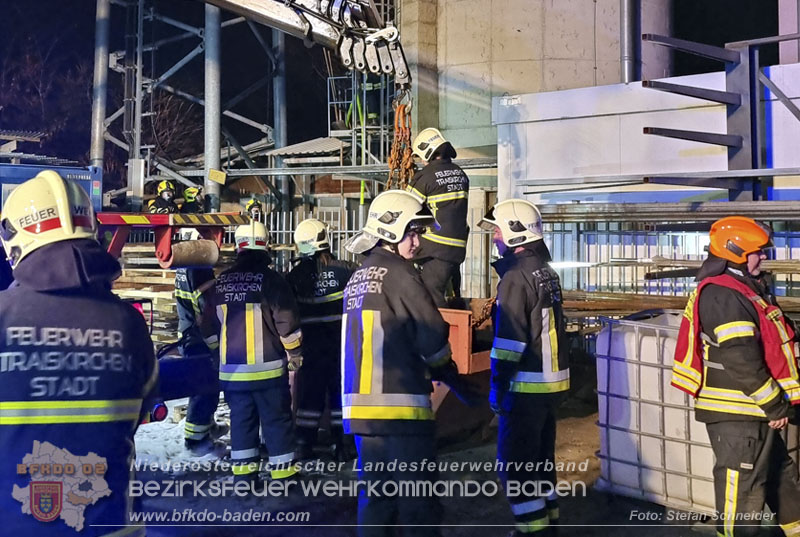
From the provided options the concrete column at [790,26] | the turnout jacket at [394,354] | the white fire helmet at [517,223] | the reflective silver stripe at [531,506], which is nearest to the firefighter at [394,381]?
the turnout jacket at [394,354]

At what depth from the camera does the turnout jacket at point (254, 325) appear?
5570 millimetres

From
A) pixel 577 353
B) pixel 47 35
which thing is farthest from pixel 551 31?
pixel 47 35

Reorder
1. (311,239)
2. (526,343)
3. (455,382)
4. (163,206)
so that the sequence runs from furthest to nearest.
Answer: (163,206) → (311,239) → (526,343) → (455,382)

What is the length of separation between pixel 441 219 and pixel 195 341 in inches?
106

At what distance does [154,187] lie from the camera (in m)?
15.6

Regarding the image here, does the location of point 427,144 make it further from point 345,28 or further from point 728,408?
point 728,408

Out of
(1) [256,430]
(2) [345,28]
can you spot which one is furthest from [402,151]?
(1) [256,430]

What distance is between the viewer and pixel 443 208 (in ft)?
21.3

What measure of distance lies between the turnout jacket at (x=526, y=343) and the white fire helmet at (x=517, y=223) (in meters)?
0.16

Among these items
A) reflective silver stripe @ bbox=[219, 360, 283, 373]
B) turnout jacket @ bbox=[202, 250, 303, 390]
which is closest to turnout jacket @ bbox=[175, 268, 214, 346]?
Answer: turnout jacket @ bbox=[202, 250, 303, 390]

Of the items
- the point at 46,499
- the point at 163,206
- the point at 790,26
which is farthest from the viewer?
the point at 163,206

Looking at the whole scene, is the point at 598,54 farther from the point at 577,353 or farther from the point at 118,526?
the point at 118,526

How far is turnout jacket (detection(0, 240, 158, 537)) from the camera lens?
7.70 ft

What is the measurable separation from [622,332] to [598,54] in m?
7.06
